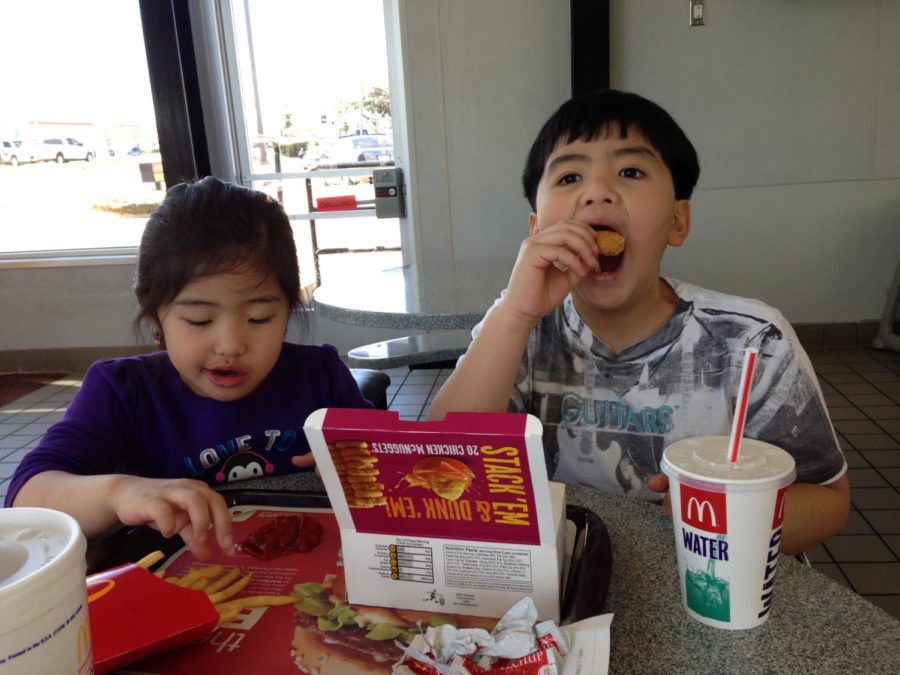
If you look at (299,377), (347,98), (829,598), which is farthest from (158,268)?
(347,98)

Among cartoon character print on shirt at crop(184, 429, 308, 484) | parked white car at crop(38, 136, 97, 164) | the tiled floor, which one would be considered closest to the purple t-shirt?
cartoon character print on shirt at crop(184, 429, 308, 484)

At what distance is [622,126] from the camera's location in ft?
3.98

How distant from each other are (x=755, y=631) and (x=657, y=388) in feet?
1.90

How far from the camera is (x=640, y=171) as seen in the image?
1183 mm

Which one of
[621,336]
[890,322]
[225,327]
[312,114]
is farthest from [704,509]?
[312,114]

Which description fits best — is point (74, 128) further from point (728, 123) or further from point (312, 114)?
point (728, 123)

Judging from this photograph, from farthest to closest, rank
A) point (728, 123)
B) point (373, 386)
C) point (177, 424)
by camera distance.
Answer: point (728, 123)
point (373, 386)
point (177, 424)

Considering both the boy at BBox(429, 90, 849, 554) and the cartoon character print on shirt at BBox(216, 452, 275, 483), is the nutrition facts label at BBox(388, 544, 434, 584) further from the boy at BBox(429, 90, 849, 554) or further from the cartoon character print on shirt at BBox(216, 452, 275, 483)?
the cartoon character print on shirt at BBox(216, 452, 275, 483)

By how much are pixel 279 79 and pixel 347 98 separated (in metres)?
0.45

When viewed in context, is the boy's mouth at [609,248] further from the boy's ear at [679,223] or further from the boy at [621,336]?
the boy's ear at [679,223]

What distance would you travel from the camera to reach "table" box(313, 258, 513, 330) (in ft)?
6.22

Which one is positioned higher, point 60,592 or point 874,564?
point 60,592

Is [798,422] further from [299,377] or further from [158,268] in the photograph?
[158,268]

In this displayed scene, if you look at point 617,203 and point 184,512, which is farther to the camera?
point 617,203
